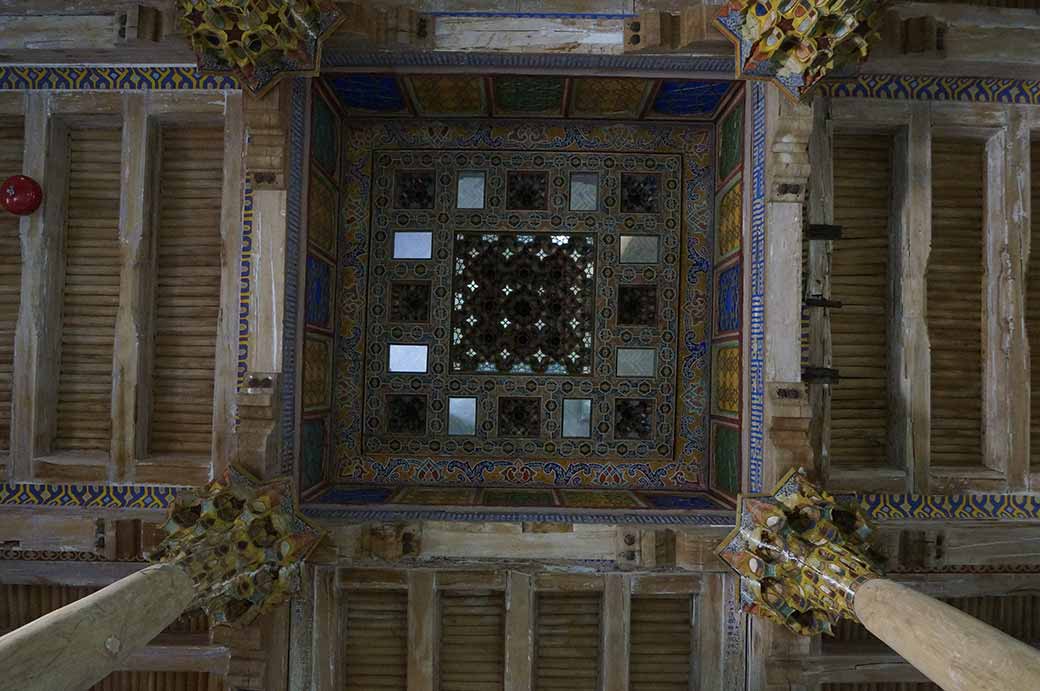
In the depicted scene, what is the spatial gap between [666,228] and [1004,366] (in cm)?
304

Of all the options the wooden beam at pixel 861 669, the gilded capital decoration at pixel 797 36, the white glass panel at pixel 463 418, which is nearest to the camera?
the gilded capital decoration at pixel 797 36

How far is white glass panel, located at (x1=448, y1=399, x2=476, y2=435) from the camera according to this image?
6.04m

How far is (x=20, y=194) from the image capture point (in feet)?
15.8

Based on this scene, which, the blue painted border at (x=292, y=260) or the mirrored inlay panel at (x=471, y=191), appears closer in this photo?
the blue painted border at (x=292, y=260)

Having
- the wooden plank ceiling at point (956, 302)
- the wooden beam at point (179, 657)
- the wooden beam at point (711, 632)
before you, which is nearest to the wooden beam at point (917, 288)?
the wooden plank ceiling at point (956, 302)

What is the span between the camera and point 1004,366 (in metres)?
4.97

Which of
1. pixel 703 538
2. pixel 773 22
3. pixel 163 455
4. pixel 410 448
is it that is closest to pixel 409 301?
pixel 410 448

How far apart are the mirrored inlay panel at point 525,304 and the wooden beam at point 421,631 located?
144 cm

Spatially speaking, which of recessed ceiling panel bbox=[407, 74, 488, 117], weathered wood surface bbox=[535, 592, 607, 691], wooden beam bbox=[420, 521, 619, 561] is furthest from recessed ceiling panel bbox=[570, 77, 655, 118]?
weathered wood surface bbox=[535, 592, 607, 691]

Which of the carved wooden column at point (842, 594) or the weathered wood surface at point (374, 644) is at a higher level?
the carved wooden column at point (842, 594)

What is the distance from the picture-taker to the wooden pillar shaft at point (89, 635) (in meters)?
2.10

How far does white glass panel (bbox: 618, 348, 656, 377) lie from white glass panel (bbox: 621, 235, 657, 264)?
890 mm

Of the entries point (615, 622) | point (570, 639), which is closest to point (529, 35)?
point (615, 622)

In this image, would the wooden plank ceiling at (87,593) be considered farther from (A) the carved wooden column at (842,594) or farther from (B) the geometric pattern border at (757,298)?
(B) the geometric pattern border at (757,298)
